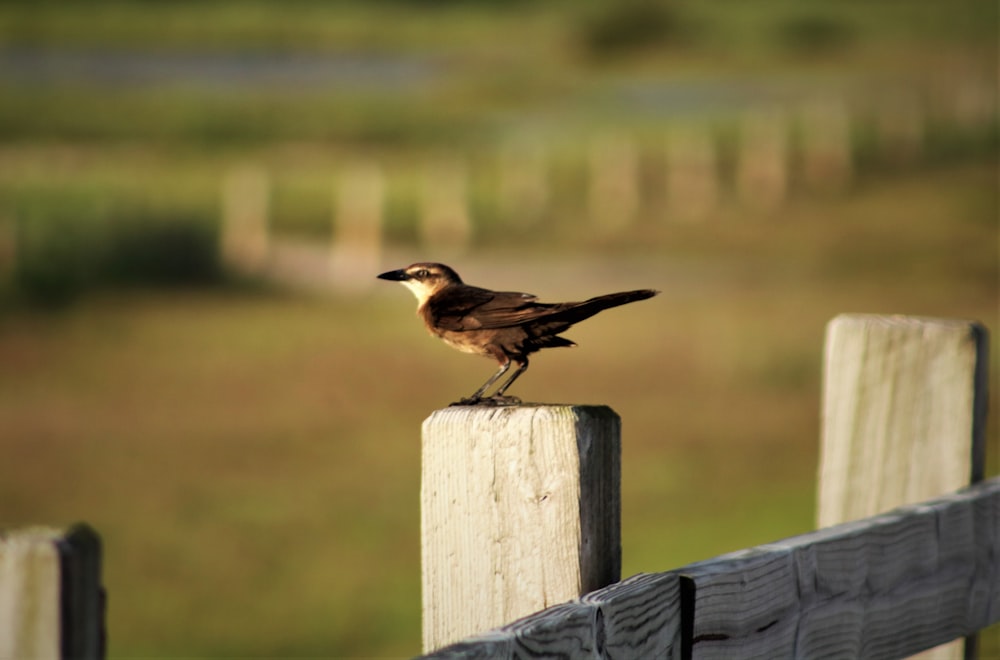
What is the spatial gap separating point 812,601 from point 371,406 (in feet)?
24.3

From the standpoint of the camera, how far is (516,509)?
1.20 m

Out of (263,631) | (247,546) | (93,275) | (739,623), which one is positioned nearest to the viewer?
(739,623)

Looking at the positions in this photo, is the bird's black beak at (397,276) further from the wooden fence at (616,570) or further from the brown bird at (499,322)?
the wooden fence at (616,570)

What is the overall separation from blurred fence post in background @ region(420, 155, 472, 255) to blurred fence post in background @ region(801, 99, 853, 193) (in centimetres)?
297

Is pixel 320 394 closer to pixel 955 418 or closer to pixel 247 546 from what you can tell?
pixel 247 546

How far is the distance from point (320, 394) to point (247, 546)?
257 centimetres

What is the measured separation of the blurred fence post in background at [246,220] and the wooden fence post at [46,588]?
9658 millimetres

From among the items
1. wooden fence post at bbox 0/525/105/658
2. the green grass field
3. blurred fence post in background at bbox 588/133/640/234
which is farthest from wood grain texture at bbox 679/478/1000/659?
blurred fence post in background at bbox 588/133/640/234

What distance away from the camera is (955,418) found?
197 cm

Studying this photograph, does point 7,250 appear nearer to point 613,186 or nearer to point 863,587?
point 613,186

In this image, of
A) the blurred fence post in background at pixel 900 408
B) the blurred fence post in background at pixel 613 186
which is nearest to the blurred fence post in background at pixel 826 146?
the blurred fence post in background at pixel 613 186

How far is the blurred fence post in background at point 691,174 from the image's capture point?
10.8 meters

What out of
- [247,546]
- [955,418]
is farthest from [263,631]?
[955,418]

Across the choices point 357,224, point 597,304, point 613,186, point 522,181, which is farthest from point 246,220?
point 597,304
